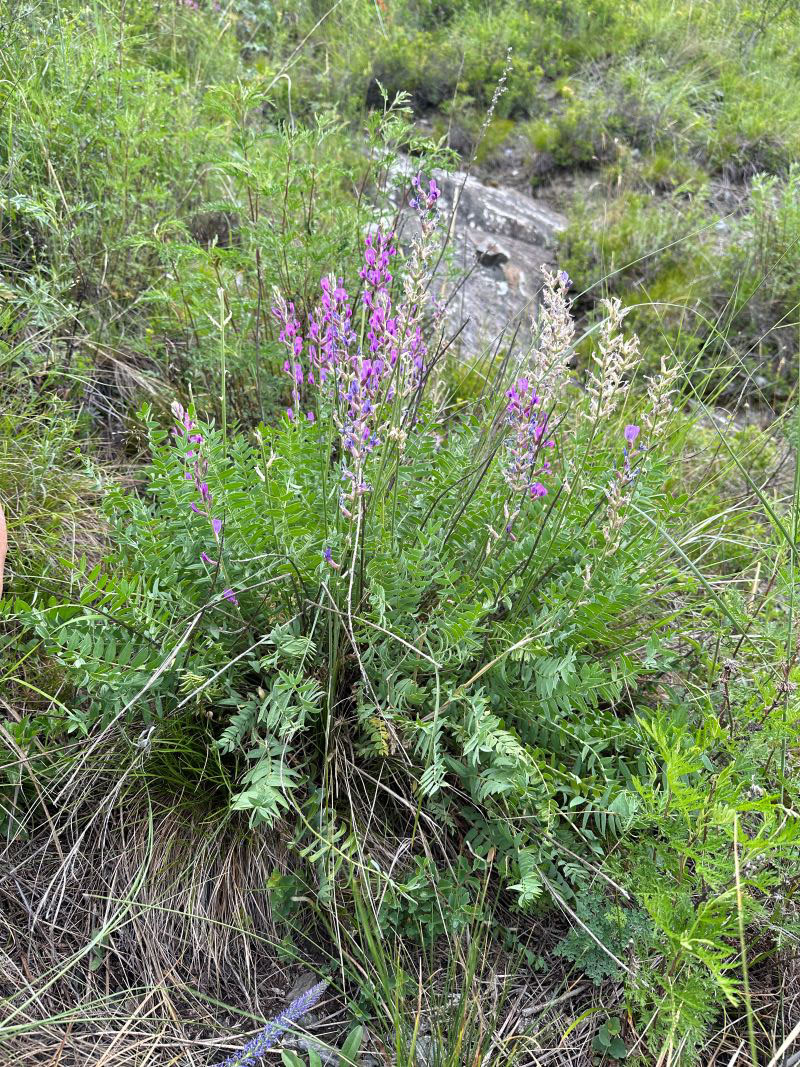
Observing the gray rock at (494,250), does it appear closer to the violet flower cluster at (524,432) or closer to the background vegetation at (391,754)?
the background vegetation at (391,754)

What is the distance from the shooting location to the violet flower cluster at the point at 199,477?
5.87 ft

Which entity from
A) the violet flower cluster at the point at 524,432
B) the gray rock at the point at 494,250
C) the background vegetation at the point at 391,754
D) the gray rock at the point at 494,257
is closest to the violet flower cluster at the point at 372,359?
the background vegetation at the point at 391,754

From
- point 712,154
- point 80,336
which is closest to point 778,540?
point 80,336

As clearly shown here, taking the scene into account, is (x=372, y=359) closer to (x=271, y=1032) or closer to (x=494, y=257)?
(x=271, y=1032)

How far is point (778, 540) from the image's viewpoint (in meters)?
2.38

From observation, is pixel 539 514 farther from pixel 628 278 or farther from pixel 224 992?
pixel 628 278

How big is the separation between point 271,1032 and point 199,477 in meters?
1.14

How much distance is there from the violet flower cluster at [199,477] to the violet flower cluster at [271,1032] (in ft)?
2.82

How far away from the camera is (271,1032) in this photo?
1.63 metres

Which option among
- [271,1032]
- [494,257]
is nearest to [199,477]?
[271,1032]

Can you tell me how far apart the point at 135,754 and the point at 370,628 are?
65cm

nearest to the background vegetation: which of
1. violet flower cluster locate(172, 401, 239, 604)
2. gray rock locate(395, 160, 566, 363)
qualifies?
violet flower cluster locate(172, 401, 239, 604)

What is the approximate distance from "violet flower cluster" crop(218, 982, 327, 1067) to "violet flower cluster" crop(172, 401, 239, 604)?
861 mm

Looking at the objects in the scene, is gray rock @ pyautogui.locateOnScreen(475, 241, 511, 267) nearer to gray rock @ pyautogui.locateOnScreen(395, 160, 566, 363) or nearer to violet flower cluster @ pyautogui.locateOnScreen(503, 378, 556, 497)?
gray rock @ pyautogui.locateOnScreen(395, 160, 566, 363)
